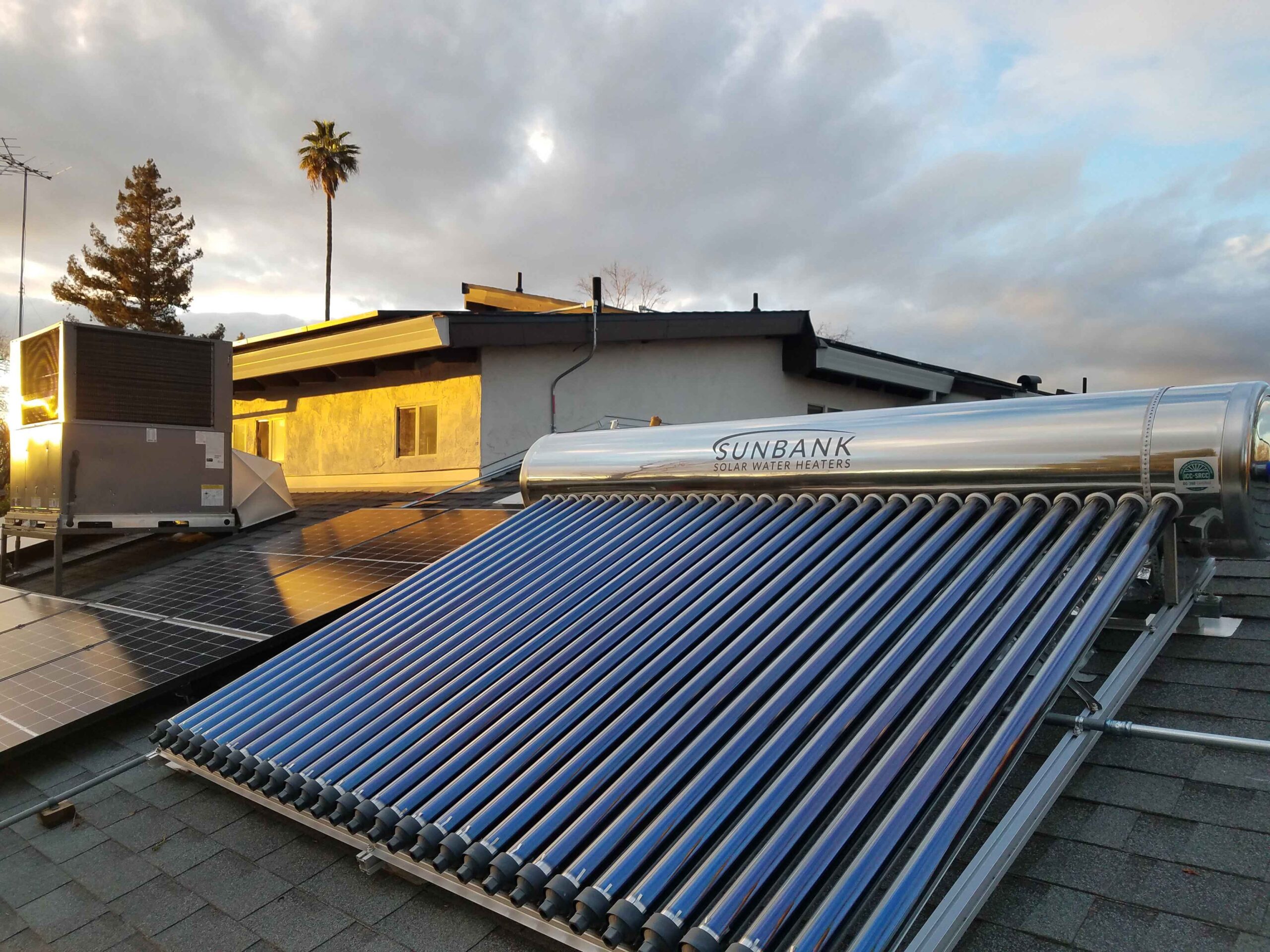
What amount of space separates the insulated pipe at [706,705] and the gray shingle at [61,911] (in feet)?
5.19

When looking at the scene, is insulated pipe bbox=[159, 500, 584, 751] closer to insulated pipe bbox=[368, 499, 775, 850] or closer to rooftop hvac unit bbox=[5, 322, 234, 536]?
insulated pipe bbox=[368, 499, 775, 850]

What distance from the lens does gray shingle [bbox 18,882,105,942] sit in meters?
2.92

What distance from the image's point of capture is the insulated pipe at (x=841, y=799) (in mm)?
1798

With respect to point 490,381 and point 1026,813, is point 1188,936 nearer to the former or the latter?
point 1026,813

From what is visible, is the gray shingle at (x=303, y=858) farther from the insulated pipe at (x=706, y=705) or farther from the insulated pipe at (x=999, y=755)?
the insulated pipe at (x=999, y=755)

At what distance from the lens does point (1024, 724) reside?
7.18ft

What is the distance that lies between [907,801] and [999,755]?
11.2 inches

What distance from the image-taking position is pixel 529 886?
221 centimetres

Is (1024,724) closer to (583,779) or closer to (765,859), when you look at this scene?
(765,859)

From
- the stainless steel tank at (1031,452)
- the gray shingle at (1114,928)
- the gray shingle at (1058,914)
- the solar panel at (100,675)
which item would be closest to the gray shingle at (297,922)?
the gray shingle at (1058,914)

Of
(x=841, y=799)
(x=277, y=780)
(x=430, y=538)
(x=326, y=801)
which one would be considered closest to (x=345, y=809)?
(x=326, y=801)

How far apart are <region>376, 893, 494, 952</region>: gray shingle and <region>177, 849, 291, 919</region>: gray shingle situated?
0.51m

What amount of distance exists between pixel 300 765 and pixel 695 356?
46.9ft

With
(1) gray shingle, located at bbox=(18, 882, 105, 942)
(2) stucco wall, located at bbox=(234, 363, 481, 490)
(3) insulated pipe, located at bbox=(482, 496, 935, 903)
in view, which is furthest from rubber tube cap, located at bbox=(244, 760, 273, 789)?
(2) stucco wall, located at bbox=(234, 363, 481, 490)
